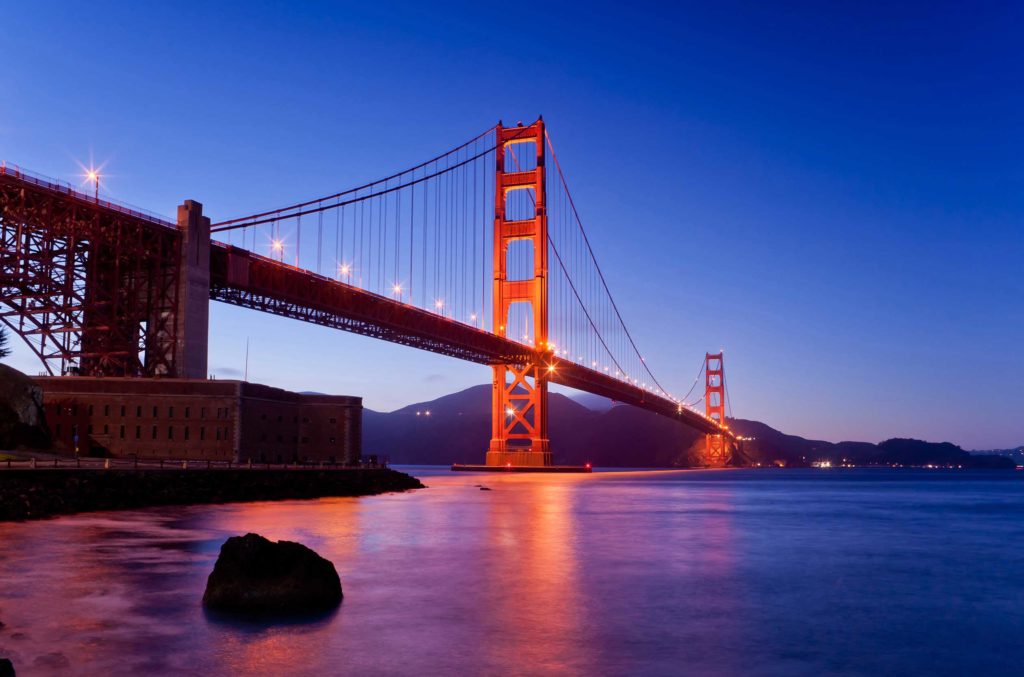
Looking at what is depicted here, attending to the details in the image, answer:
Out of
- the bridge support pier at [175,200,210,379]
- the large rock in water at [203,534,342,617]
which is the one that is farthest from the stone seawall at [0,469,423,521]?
the large rock in water at [203,534,342,617]

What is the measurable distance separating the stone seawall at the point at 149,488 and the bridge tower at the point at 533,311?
39717mm

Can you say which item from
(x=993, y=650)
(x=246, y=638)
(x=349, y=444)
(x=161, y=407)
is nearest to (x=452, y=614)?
(x=246, y=638)

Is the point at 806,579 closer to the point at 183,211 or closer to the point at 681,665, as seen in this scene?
the point at 681,665

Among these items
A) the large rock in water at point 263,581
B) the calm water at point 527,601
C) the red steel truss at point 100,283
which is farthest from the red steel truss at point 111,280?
the large rock in water at point 263,581

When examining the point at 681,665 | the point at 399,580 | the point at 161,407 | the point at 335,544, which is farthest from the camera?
the point at 161,407

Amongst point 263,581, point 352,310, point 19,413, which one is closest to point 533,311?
point 352,310

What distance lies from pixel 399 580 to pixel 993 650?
384 inches

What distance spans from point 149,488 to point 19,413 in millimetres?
12114

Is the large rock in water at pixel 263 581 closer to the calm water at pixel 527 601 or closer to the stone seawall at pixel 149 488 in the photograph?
the calm water at pixel 527 601

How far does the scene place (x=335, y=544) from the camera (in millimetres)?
22031

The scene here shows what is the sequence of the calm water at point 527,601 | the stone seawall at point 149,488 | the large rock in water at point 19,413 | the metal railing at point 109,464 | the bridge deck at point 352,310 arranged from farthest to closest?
the bridge deck at point 352,310 < the large rock in water at point 19,413 < the metal railing at point 109,464 < the stone seawall at point 149,488 < the calm water at point 527,601

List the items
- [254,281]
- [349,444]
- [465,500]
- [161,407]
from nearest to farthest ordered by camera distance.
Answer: [465,500] → [161,407] → [254,281] → [349,444]

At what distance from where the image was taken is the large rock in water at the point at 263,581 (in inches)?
473

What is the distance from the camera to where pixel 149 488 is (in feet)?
105
